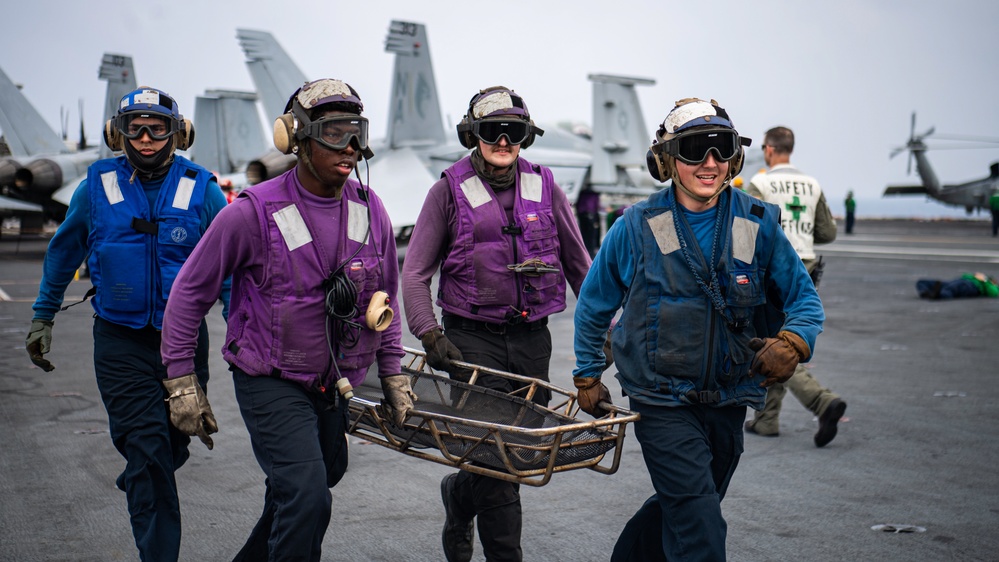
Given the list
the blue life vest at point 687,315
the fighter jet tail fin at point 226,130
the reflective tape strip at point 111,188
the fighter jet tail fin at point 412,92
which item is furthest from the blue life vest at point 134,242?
the fighter jet tail fin at point 226,130

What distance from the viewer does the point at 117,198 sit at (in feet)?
14.5

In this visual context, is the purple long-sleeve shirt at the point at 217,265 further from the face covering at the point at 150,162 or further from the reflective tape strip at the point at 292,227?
the face covering at the point at 150,162

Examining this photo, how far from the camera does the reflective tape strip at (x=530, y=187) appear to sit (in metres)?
4.87

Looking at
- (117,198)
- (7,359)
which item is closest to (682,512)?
(117,198)

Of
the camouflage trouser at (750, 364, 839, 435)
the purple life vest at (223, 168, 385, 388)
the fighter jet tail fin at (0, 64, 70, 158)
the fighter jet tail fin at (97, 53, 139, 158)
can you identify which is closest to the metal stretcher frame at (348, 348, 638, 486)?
the purple life vest at (223, 168, 385, 388)

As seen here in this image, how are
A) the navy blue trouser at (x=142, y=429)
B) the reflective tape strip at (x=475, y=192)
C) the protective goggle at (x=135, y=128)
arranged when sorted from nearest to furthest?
the navy blue trouser at (x=142, y=429) → the protective goggle at (x=135, y=128) → the reflective tape strip at (x=475, y=192)

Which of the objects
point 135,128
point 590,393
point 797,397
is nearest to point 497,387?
point 590,393

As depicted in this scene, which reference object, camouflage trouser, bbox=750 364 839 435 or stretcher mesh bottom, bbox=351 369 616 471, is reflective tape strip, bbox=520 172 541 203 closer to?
stretcher mesh bottom, bbox=351 369 616 471

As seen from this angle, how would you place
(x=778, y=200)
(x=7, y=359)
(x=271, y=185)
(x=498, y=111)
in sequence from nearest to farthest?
(x=271, y=185) < (x=498, y=111) < (x=778, y=200) < (x=7, y=359)

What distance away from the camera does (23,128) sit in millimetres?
34875

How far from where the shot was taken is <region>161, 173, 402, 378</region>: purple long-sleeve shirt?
360 centimetres

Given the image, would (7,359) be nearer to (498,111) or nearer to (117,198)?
(117,198)

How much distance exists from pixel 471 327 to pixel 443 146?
2385 centimetres

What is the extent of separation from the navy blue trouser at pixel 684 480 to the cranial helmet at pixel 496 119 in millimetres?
1650
